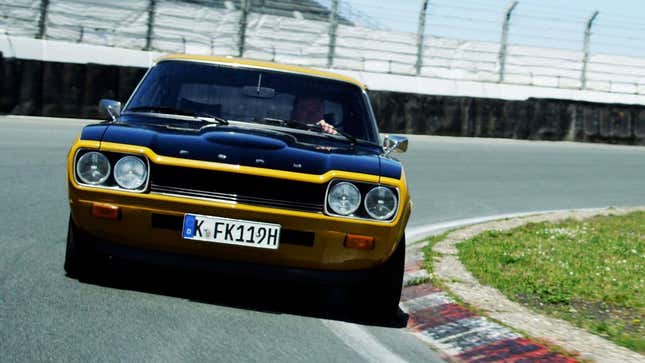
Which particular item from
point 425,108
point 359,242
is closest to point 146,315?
point 359,242

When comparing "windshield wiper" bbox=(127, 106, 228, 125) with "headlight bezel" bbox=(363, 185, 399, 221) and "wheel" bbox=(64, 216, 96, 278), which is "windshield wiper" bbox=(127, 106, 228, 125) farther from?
"headlight bezel" bbox=(363, 185, 399, 221)

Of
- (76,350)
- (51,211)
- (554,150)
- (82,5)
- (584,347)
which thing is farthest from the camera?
(82,5)

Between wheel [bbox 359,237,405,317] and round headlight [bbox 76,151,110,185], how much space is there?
1.44 metres

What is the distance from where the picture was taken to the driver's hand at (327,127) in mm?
6332

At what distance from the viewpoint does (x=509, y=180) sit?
1482 cm

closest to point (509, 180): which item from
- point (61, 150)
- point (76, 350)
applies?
point (61, 150)

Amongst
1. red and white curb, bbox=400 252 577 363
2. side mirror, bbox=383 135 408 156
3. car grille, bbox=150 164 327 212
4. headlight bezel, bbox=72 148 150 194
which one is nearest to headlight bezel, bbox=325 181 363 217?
car grille, bbox=150 164 327 212

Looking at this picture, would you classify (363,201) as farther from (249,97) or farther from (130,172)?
(249,97)

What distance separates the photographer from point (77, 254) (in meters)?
5.47

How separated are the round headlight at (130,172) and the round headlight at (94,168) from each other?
0.22 ft

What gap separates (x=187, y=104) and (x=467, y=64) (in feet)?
62.1

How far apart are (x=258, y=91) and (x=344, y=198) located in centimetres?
135

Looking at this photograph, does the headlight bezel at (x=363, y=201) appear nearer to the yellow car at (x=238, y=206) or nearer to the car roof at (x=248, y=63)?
the yellow car at (x=238, y=206)

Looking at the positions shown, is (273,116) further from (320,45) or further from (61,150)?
(320,45)
